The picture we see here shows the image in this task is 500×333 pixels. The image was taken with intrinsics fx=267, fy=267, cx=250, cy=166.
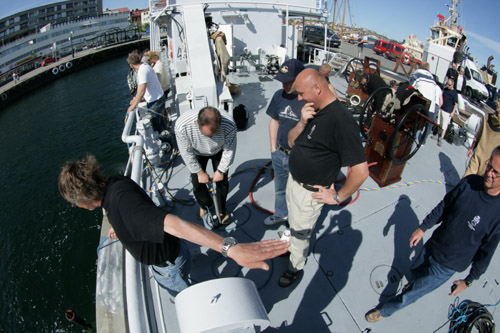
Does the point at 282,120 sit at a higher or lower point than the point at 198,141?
higher

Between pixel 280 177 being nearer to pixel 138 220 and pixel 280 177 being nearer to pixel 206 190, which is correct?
pixel 206 190

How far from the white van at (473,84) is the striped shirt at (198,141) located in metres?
15.3

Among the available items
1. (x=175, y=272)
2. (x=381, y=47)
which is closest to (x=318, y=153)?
(x=175, y=272)

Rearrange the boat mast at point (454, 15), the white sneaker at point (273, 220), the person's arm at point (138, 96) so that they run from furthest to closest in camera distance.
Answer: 1. the boat mast at point (454, 15)
2. the person's arm at point (138, 96)
3. the white sneaker at point (273, 220)

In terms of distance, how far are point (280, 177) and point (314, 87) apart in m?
1.44

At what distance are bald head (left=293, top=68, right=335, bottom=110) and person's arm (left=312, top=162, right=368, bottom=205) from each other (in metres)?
0.53

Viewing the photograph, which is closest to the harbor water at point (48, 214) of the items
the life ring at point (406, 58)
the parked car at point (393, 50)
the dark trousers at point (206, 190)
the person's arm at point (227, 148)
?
the dark trousers at point (206, 190)

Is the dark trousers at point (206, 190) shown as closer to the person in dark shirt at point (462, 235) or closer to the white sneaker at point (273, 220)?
the white sneaker at point (273, 220)

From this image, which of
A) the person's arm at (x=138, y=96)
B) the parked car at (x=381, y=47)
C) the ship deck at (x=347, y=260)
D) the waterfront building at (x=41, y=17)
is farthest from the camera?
the waterfront building at (x=41, y=17)

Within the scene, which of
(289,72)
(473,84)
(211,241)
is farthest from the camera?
(473,84)

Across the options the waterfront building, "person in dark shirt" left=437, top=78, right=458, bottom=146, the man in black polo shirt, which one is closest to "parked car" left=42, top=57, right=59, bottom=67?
the waterfront building

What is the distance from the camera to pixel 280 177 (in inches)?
125

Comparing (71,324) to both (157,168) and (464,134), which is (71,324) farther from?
(464,134)

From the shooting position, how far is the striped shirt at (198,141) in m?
2.79
